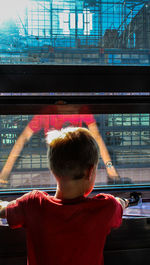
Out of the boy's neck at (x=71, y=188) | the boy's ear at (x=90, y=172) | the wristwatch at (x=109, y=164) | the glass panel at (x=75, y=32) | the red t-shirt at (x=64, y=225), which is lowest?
the red t-shirt at (x=64, y=225)

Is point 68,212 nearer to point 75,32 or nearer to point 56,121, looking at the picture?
point 56,121

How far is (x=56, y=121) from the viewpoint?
4.47ft

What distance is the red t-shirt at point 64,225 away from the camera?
0.73 metres

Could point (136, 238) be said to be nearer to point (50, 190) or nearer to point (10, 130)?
point (50, 190)

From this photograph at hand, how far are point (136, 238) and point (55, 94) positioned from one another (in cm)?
109

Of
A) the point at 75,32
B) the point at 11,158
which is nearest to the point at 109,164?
the point at 11,158

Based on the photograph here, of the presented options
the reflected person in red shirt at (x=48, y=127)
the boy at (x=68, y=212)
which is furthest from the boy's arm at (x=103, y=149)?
the boy at (x=68, y=212)

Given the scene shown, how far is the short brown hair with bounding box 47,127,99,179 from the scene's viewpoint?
29.1 inches

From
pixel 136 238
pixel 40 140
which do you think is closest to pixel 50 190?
pixel 40 140

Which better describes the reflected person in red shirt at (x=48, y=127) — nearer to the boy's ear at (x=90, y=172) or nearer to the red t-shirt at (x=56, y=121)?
the red t-shirt at (x=56, y=121)

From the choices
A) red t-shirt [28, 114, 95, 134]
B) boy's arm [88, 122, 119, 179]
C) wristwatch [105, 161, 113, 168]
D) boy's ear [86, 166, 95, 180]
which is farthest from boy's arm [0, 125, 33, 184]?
boy's ear [86, 166, 95, 180]

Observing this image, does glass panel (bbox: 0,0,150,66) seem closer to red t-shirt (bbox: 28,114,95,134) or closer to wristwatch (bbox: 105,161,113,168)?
red t-shirt (bbox: 28,114,95,134)

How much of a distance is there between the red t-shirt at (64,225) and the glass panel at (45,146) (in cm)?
64

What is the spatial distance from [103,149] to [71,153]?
29.4 inches
